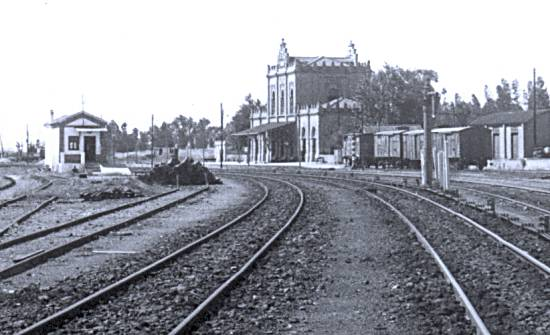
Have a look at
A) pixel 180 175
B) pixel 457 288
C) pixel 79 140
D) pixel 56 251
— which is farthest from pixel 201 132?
pixel 457 288

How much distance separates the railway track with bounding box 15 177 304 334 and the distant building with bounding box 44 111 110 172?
38438mm

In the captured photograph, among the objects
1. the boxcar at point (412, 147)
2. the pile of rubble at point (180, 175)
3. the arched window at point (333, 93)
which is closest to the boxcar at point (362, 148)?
the boxcar at point (412, 147)

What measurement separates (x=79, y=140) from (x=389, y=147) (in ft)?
75.9

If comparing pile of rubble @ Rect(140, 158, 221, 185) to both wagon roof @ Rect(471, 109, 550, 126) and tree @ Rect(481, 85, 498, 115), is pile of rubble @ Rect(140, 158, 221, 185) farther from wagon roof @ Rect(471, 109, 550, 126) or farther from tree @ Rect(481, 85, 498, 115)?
tree @ Rect(481, 85, 498, 115)

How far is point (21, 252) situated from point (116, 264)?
7.70 ft

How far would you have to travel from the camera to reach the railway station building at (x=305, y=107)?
8994 centimetres

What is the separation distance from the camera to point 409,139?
60.1 metres

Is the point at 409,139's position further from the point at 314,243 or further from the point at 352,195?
the point at 314,243

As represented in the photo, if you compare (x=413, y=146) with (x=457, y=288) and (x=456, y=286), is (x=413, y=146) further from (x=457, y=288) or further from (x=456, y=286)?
(x=457, y=288)

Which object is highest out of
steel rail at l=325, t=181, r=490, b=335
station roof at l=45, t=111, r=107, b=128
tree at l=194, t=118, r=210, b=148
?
tree at l=194, t=118, r=210, b=148

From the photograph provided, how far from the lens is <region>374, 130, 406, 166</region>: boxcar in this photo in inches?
2456

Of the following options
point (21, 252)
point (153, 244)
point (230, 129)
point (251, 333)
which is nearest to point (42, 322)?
point (251, 333)

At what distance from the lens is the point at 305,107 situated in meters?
94.7

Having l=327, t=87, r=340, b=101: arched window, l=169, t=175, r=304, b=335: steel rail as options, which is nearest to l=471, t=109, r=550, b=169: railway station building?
l=327, t=87, r=340, b=101: arched window
